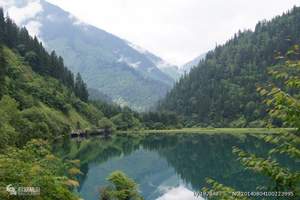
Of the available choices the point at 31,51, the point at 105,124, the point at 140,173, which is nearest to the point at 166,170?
the point at 140,173

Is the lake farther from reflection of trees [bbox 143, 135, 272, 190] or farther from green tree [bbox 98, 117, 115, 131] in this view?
green tree [bbox 98, 117, 115, 131]

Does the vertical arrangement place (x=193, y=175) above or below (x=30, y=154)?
below

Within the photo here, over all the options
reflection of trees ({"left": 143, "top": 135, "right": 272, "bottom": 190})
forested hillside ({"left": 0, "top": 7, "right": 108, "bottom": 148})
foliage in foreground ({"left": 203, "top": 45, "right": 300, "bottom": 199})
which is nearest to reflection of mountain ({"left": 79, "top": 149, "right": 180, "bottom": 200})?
reflection of trees ({"left": 143, "top": 135, "right": 272, "bottom": 190})

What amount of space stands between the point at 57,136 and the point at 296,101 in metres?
113

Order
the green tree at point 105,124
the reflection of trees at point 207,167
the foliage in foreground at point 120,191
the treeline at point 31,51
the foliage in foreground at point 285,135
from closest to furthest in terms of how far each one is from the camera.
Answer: the foliage in foreground at point 285,135 < the foliage in foreground at point 120,191 < the reflection of trees at point 207,167 < the treeline at point 31,51 < the green tree at point 105,124

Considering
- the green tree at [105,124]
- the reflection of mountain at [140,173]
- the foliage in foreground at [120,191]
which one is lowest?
the reflection of mountain at [140,173]

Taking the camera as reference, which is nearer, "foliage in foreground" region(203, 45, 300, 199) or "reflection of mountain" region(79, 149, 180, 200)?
"foliage in foreground" region(203, 45, 300, 199)

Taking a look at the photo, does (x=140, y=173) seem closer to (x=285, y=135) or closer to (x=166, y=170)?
(x=166, y=170)

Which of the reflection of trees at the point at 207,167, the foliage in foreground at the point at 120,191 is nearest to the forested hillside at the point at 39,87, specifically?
the reflection of trees at the point at 207,167

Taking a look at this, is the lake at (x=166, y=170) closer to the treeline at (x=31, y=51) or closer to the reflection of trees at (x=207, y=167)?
the reflection of trees at (x=207, y=167)

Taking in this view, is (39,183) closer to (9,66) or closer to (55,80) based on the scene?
(9,66)

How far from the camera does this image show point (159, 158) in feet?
325

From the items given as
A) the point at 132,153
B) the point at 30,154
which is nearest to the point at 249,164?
the point at 30,154

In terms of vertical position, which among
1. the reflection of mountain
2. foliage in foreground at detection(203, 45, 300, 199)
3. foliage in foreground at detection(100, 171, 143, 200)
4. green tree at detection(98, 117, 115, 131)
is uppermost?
green tree at detection(98, 117, 115, 131)
